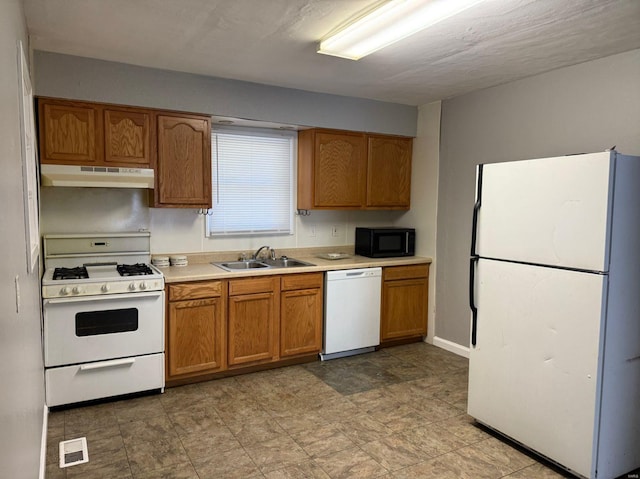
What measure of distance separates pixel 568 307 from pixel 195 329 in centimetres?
260

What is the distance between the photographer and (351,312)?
429cm

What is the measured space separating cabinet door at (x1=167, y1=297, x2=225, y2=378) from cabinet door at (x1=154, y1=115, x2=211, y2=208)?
85 cm

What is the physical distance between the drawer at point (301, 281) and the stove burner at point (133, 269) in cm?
110

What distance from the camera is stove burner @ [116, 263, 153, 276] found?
3.40 m

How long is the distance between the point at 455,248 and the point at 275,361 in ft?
6.59

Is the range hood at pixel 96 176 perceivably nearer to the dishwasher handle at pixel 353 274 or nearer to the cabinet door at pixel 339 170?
the cabinet door at pixel 339 170

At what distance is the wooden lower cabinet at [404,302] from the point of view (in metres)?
4.53

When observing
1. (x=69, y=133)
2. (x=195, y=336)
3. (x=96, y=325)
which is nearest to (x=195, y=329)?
(x=195, y=336)

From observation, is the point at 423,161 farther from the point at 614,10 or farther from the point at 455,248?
the point at 614,10

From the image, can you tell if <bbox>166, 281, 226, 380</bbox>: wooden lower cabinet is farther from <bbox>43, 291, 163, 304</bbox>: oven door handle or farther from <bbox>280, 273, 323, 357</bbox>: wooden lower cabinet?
<bbox>280, 273, 323, 357</bbox>: wooden lower cabinet

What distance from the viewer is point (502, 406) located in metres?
2.82

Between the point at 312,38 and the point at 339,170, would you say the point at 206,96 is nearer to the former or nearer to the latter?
the point at 312,38

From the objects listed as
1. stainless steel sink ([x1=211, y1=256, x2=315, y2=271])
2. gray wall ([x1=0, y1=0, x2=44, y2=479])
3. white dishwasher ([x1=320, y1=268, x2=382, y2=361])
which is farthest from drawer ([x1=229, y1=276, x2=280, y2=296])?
gray wall ([x1=0, y1=0, x2=44, y2=479])

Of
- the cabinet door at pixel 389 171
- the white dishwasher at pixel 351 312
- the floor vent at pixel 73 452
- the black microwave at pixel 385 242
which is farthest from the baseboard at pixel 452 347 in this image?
the floor vent at pixel 73 452
